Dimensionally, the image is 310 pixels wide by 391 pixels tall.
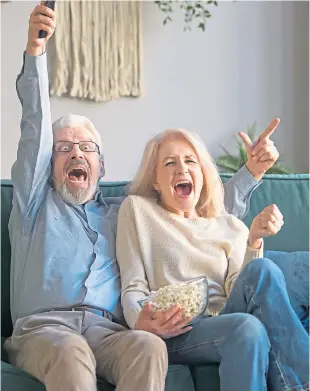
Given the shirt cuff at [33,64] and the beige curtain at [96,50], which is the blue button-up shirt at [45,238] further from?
the beige curtain at [96,50]

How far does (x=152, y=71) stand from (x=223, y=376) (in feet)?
6.39

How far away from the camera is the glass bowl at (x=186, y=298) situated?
1498mm

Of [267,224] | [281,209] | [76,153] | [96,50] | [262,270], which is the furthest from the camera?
[96,50]

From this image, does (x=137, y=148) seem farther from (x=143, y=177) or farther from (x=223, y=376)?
(x=223, y=376)

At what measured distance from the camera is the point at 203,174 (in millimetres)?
1909

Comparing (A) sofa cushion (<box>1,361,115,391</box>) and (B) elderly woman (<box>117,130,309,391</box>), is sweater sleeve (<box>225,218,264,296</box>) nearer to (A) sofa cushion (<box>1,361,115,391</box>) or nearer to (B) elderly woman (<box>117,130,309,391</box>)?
(B) elderly woman (<box>117,130,309,391</box>)

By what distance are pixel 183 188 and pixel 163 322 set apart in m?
0.49

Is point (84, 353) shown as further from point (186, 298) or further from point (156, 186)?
point (156, 186)

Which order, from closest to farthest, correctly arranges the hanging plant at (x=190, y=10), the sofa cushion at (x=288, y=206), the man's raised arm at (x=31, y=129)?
the man's raised arm at (x=31, y=129)
the sofa cushion at (x=288, y=206)
the hanging plant at (x=190, y=10)

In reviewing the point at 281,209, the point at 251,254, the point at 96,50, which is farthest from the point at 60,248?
the point at 96,50

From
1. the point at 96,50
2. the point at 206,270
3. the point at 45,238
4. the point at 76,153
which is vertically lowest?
the point at 206,270

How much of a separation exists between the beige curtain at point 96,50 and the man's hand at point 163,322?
1617 millimetres

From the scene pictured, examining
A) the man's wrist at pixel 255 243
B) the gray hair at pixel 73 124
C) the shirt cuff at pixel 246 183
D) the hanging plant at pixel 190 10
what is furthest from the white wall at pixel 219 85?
the man's wrist at pixel 255 243

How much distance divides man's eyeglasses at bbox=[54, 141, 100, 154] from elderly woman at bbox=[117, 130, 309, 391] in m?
0.15
